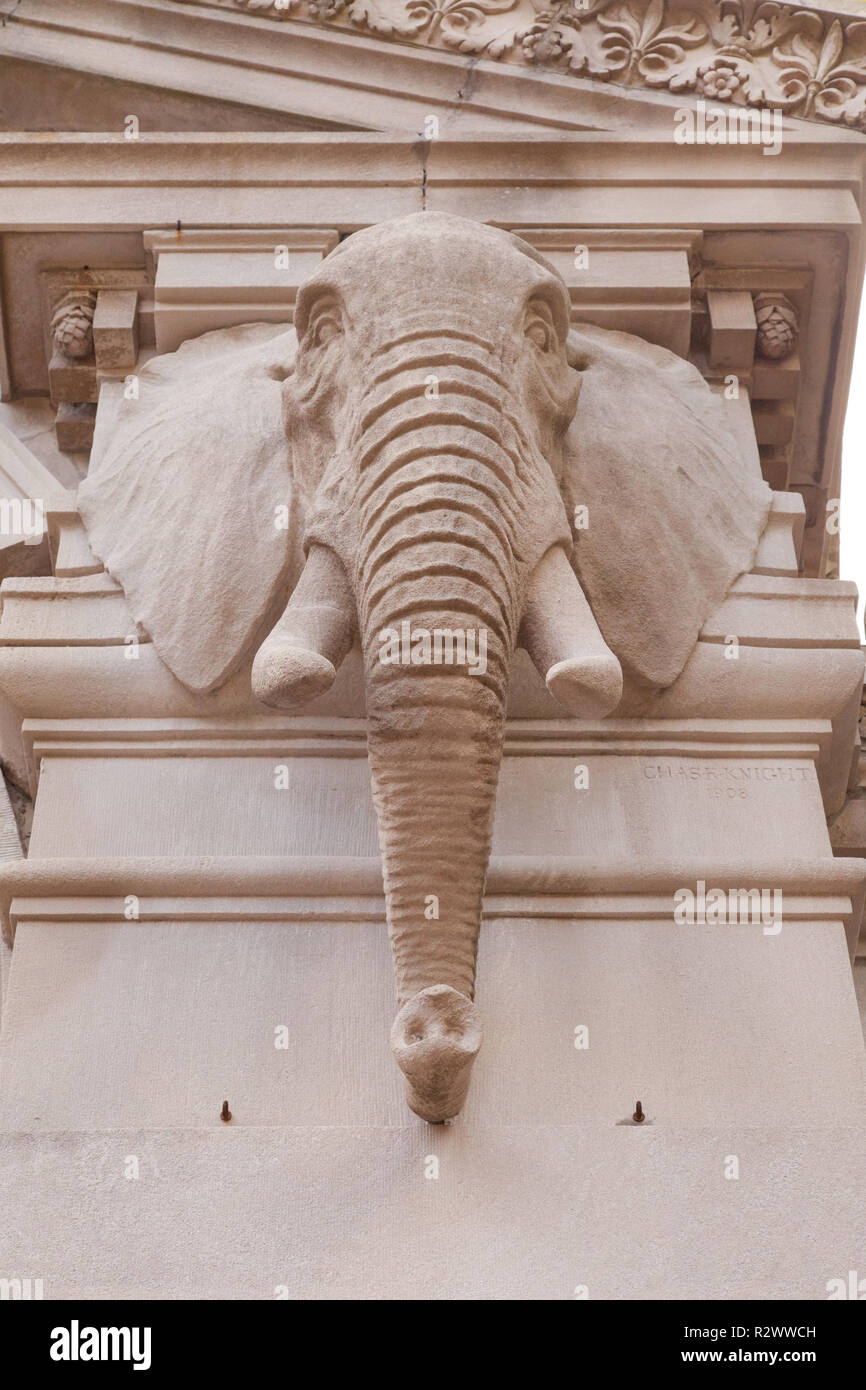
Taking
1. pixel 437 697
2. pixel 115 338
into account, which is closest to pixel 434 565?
pixel 437 697

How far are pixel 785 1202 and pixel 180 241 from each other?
3452 mm

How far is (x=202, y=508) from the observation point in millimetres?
5188

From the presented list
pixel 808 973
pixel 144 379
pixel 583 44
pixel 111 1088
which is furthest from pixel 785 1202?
pixel 583 44


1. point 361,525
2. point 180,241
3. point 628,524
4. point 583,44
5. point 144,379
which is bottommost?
point 361,525

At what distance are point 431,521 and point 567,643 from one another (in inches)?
14.8

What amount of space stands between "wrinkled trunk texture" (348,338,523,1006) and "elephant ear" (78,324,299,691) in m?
0.83

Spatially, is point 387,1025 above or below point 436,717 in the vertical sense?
below

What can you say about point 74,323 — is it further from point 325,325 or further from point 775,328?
point 775,328

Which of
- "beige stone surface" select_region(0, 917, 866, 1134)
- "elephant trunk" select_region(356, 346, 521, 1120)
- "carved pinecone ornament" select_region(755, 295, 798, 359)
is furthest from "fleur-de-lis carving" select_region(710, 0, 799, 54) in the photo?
"beige stone surface" select_region(0, 917, 866, 1134)

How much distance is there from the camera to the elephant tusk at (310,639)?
3.96 m

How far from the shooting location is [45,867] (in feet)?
15.5

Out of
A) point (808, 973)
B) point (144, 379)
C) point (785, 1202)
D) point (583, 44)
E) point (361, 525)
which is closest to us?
→ point (785, 1202)

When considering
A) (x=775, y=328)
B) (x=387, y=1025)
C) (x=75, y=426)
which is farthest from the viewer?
(x=75, y=426)
